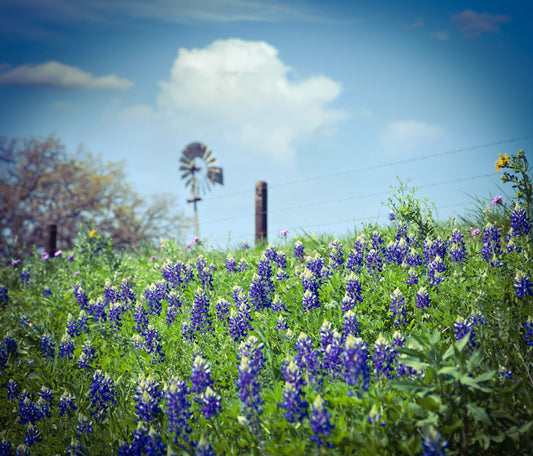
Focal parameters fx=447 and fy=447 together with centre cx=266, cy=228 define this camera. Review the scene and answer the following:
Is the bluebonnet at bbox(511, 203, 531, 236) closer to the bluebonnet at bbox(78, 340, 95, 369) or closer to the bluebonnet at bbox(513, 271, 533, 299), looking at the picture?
the bluebonnet at bbox(513, 271, 533, 299)

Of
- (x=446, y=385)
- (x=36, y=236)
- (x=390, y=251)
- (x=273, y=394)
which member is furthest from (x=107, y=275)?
(x=36, y=236)

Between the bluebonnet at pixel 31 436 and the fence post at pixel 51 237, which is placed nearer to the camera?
the bluebonnet at pixel 31 436

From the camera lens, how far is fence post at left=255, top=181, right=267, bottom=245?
40.3 feet

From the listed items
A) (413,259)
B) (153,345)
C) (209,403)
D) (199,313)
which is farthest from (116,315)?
(413,259)

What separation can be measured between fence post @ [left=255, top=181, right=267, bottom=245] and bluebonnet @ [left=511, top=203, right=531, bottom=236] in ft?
23.7

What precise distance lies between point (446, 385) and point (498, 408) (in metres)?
0.40

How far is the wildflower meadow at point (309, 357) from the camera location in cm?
320

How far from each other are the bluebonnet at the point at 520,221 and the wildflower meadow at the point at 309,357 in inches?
1.0

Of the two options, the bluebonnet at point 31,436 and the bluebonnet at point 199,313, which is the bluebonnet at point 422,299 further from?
the bluebonnet at point 31,436

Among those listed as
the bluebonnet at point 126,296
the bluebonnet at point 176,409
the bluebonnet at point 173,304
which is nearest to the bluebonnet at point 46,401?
the bluebonnet at point 173,304

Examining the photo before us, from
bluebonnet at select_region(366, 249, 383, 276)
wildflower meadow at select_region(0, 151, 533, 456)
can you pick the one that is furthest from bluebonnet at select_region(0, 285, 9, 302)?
bluebonnet at select_region(366, 249, 383, 276)

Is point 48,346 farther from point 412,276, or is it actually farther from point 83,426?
point 412,276

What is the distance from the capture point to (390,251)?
6055mm

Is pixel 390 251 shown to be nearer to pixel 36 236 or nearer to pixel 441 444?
pixel 441 444
